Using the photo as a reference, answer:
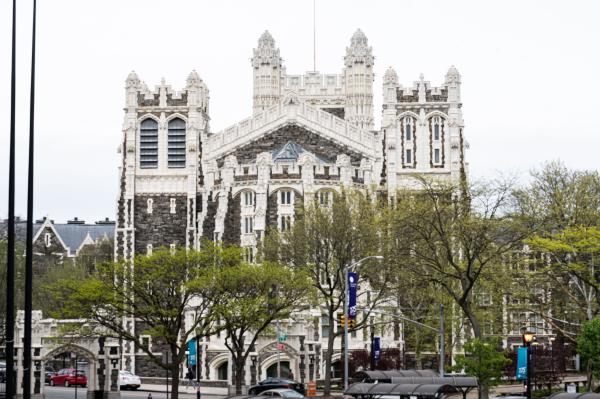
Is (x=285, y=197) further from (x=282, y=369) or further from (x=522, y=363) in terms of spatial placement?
(x=522, y=363)

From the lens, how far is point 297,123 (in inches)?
4173

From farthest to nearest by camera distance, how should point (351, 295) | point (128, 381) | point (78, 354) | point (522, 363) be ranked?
point (128, 381) < point (78, 354) < point (351, 295) < point (522, 363)

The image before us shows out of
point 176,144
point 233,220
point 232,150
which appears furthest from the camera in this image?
point 176,144

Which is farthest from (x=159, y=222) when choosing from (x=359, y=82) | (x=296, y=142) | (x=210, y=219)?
(x=359, y=82)

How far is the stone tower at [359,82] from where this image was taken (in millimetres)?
143000

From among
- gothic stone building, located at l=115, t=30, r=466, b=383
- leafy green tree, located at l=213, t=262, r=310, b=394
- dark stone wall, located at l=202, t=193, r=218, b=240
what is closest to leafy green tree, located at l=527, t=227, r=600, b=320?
leafy green tree, located at l=213, t=262, r=310, b=394

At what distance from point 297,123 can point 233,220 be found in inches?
436

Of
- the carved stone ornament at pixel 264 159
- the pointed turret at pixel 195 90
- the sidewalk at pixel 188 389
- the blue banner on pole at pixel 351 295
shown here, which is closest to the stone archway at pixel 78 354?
the sidewalk at pixel 188 389

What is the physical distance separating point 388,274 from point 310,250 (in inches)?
217

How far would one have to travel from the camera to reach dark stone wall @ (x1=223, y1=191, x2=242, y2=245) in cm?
10050

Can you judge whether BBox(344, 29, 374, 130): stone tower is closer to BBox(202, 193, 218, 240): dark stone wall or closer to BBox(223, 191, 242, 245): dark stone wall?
BBox(202, 193, 218, 240): dark stone wall

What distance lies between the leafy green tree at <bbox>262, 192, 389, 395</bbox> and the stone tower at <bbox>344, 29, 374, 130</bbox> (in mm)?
62838

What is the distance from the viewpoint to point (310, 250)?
250ft

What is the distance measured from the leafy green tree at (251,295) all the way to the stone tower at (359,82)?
7280 cm
